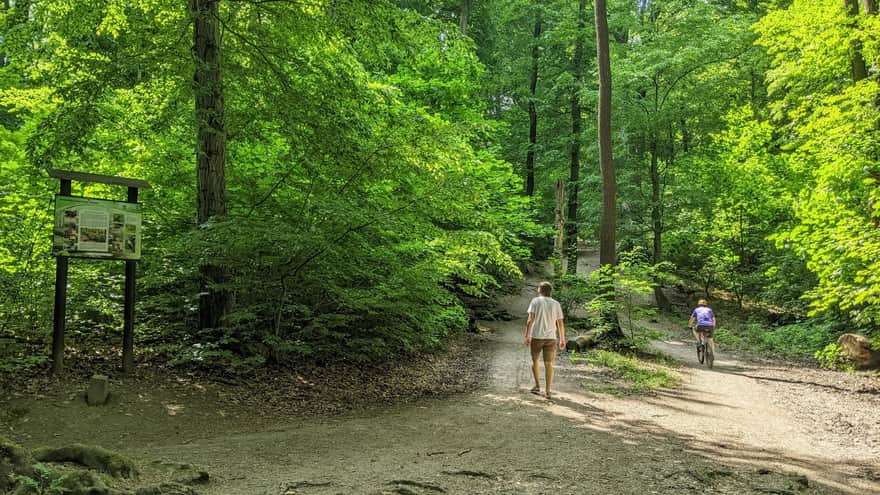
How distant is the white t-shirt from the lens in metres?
8.81

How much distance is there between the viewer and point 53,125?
798 centimetres

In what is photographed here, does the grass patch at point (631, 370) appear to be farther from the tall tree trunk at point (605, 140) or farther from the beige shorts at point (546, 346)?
the tall tree trunk at point (605, 140)

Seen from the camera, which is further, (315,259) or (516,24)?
(516,24)

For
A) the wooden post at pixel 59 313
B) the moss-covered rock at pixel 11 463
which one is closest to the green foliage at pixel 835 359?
the moss-covered rock at pixel 11 463

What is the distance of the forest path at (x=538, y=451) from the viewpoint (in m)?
4.74

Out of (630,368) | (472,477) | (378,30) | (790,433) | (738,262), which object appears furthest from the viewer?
(738,262)

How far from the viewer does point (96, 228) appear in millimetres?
7426

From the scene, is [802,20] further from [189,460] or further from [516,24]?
[516,24]

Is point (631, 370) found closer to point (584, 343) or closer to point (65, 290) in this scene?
point (584, 343)

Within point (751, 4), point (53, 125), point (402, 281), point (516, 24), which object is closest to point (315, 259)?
point (402, 281)

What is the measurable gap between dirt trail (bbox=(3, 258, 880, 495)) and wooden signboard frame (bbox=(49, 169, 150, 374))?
1.28 m

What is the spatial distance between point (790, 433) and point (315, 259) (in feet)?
22.5

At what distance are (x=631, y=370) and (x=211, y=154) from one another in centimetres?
883

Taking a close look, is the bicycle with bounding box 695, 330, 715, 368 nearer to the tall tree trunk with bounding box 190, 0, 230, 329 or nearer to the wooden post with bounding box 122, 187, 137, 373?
the tall tree trunk with bounding box 190, 0, 230, 329
